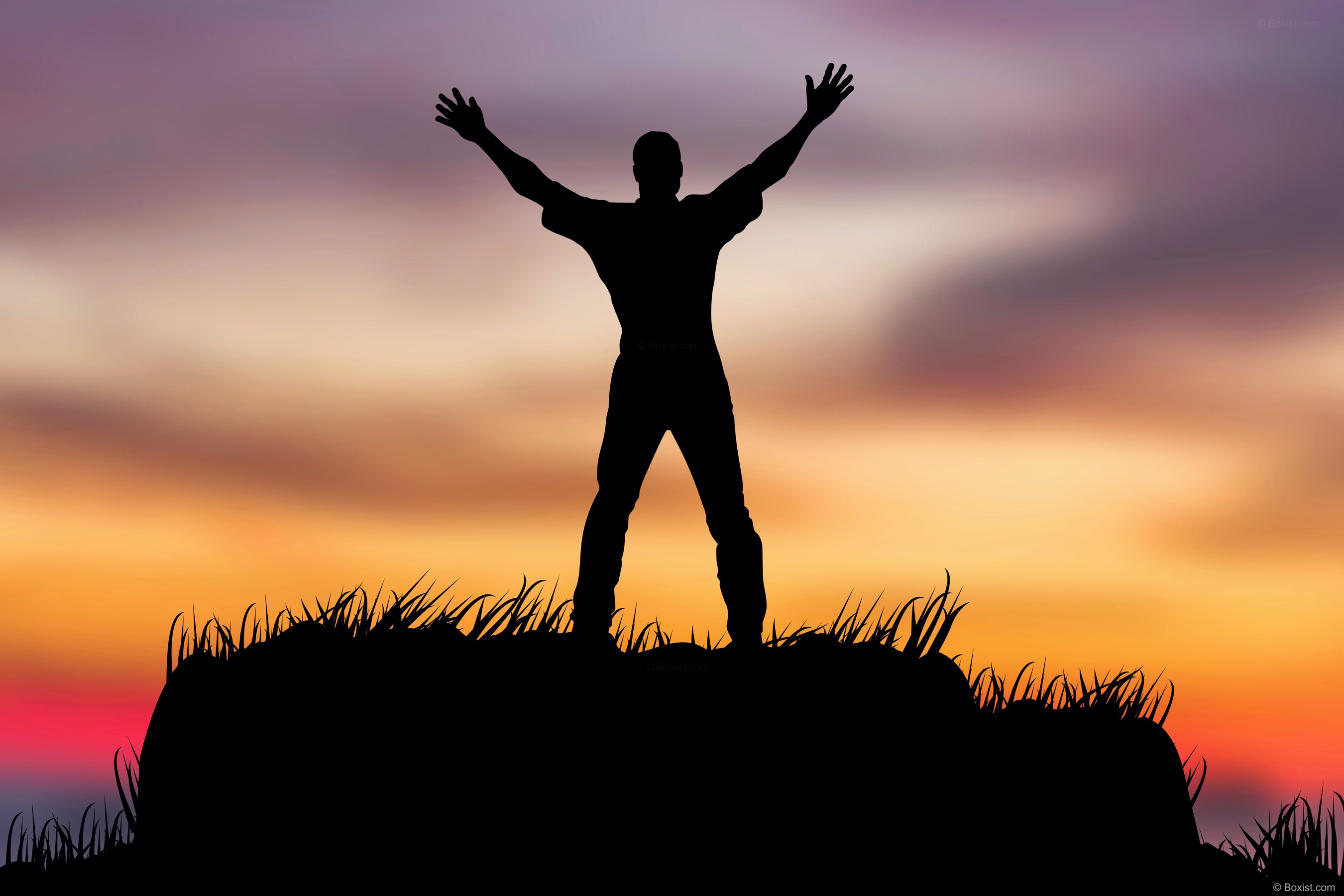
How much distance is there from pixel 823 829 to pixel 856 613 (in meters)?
2.06

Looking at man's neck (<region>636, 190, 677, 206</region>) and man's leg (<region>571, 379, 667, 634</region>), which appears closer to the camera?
man's leg (<region>571, 379, 667, 634</region>)

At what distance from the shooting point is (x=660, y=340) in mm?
7359

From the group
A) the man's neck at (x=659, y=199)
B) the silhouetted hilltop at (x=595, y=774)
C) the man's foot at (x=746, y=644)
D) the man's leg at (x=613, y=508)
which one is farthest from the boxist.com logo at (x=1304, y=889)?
the man's neck at (x=659, y=199)

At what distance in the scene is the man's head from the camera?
7461 mm

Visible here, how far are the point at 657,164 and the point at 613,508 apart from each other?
230 centimetres

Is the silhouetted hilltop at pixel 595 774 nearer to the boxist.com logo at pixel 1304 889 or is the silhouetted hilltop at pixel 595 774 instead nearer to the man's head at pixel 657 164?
the boxist.com logo at pixel 1304 889

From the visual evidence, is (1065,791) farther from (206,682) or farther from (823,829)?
(206,682)

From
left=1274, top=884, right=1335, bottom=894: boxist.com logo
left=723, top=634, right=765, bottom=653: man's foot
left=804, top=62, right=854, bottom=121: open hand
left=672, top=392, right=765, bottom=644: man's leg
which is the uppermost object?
left=804, top=62, right=854, bottom=121: open hand

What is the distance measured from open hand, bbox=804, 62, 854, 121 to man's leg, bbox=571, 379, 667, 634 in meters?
2.32

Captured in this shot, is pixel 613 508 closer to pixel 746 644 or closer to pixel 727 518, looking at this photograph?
pixel 727 518

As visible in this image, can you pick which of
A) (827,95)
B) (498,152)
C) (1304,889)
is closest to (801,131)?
(827,95)

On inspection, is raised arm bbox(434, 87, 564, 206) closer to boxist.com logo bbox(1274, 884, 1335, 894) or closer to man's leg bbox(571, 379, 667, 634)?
man's leg bbox(571, 379, 667, 634)

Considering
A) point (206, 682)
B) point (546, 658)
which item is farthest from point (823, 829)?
point (206, 682)

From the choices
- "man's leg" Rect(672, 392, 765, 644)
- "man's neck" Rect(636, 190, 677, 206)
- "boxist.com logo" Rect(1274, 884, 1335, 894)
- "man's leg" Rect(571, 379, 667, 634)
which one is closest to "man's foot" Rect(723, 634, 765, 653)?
"man's leg" Rect(672, 392, 765, 644)
